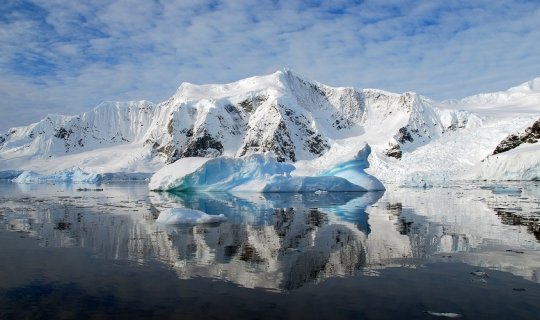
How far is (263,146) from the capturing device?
132 metres

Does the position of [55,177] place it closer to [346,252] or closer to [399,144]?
[399,144]

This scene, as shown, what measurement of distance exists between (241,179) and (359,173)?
10965mm

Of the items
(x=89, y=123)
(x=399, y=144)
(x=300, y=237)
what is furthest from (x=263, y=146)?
(x=300, y=237)

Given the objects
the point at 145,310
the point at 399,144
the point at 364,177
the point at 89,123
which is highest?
the point at 89,123

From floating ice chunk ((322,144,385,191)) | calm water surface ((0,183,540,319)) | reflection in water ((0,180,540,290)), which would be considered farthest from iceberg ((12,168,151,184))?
calm water surface ((0,183,540,319))

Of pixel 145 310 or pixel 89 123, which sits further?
pixel 89 123

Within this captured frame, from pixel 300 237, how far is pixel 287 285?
4.82 m

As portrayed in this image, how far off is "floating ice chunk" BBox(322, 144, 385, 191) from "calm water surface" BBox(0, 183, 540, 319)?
24.7 meters

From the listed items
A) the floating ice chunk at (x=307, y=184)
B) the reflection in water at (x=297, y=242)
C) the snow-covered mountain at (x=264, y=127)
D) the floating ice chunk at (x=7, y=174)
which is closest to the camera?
the reflection in water at (x=297, y=242)

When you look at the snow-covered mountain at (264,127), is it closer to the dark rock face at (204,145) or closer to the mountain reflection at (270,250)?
the dark rock face at (204,145)

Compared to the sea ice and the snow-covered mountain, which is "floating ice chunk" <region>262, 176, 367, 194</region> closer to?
the sea ice

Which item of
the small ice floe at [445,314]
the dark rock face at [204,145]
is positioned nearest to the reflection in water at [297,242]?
the small ice floe at [445,314]

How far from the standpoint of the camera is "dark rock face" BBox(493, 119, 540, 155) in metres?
66.2

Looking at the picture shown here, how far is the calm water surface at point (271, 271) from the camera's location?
6.21 m
